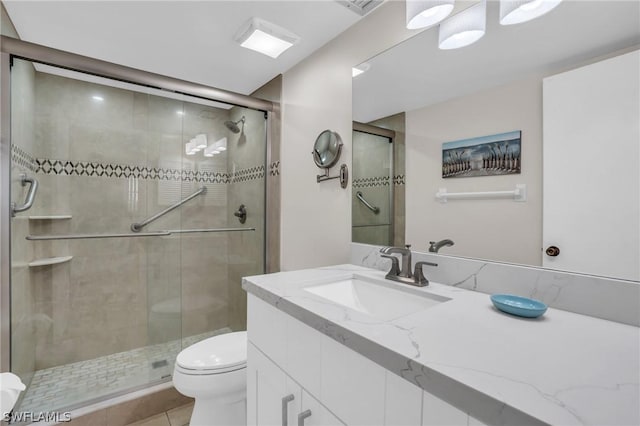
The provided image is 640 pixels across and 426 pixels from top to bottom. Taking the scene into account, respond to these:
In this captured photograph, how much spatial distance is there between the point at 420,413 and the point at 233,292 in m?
2.19

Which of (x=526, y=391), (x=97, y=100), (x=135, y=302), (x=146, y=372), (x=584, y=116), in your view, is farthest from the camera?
(x=135, y=302)

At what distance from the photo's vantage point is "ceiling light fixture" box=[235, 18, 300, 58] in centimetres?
154

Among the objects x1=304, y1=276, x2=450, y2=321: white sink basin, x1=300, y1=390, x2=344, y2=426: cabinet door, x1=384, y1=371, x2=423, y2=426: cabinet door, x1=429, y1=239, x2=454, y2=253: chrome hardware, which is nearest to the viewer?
x1=384, y1=371, x2=423, y2=426: cabinet door

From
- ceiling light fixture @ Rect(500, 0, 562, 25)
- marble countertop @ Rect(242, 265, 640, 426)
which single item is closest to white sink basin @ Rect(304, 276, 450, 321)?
marble countertop @ Rect(242, 265, 640, 426)

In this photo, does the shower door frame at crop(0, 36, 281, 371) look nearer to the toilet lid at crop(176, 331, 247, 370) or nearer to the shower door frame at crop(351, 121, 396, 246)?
the toilet lid at crop(176, 331, 247, 370)

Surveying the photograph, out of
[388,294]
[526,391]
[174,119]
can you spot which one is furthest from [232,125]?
[526,391]

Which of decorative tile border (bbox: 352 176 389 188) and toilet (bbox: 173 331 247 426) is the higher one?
decorative tile border (bbox: 352 176 389 188)

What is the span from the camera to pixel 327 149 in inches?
66.6

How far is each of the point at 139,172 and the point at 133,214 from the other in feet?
1.13

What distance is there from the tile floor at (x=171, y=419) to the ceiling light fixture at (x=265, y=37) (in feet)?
7.32

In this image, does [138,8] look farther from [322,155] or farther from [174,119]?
[322,155]

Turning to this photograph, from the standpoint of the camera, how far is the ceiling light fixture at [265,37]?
1.54 meters

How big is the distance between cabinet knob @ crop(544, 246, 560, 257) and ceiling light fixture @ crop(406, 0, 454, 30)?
915 millimetres

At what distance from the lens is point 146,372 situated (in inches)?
76.7
